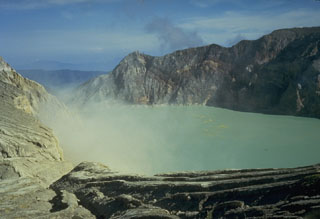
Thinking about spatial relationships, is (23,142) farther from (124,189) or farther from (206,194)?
(206,194)

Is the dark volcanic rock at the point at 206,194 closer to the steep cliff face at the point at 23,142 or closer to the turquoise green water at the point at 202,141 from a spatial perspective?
the steep cliff face at the point at 23,142

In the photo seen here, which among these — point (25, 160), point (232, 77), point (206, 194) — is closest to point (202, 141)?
point (25, 160)

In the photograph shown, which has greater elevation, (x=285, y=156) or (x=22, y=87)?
(x=22, y=87)

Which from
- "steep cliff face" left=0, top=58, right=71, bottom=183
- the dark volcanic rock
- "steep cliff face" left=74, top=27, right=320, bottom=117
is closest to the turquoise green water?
"steep cliff face" left=74, top=27, right=320, bottom=117

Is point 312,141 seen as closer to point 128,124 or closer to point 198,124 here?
point 198,124

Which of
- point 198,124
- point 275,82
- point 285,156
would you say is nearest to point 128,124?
point 198,124

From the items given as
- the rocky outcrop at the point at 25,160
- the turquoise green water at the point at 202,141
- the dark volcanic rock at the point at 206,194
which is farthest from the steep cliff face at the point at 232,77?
the dark volcanic rock at the point at 206,194
